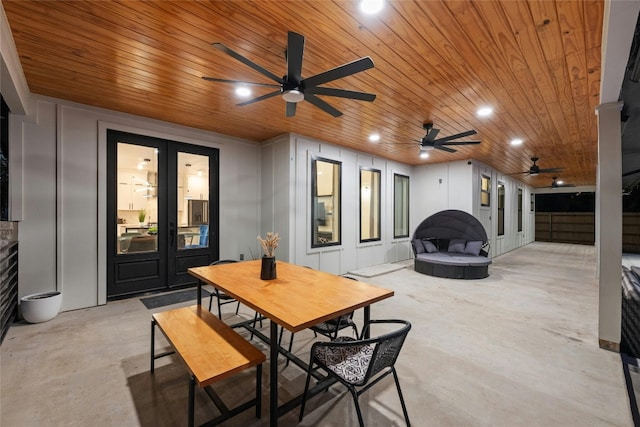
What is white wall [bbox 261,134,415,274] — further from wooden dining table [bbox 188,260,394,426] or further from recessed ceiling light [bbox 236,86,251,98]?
wooden dining table [bbox 188,260,394,426]

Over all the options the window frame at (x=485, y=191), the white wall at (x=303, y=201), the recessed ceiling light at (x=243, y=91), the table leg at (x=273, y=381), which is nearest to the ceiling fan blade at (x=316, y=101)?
the recessed ceiling light at (x=243, y=91)

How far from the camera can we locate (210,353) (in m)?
1.79

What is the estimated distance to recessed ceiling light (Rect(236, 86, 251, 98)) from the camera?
325 cm

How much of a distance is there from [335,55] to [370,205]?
15.8ft

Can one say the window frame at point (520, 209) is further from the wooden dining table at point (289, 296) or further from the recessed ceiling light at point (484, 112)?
the wooden dining table at point (289, 296)

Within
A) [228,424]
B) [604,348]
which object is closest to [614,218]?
[604,348]

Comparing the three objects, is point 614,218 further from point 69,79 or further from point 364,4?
point 69,79

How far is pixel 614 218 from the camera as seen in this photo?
113 inches

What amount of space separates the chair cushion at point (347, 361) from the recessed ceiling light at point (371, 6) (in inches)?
88.3

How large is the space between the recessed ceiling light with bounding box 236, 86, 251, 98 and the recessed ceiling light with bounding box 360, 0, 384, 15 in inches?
67.8

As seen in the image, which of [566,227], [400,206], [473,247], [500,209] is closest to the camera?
[473,247]

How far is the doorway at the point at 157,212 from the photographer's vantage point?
4172 mm

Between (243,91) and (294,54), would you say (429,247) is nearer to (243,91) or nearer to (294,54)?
(243,91)

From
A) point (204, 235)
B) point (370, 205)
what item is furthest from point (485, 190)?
point (204, 235)
